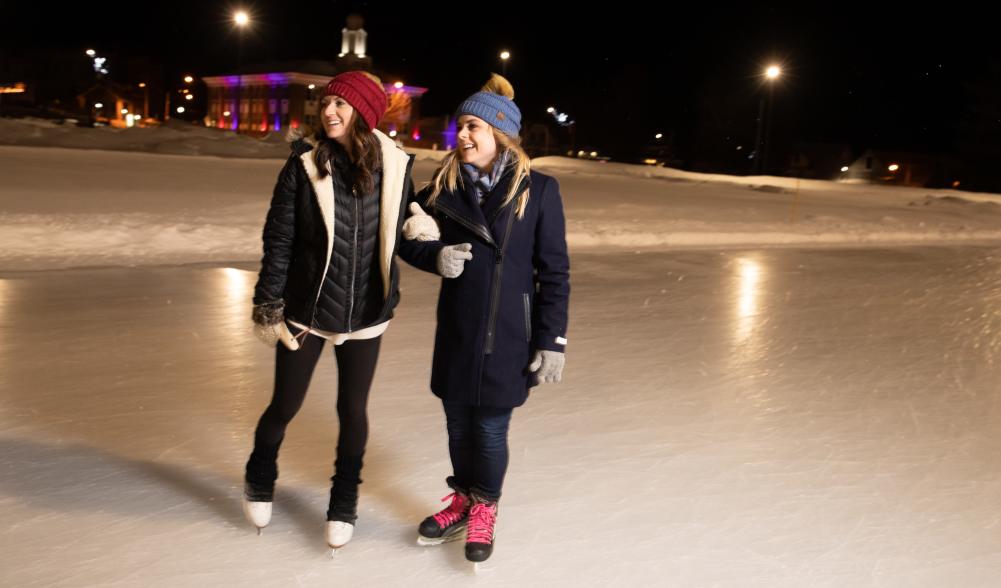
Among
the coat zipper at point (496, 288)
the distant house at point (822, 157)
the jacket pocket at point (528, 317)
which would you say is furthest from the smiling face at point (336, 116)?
the distant house at point (822, 157)

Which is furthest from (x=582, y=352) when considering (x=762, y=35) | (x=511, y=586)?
(x=762, y=35)

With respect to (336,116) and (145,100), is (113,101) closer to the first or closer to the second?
(145,100)

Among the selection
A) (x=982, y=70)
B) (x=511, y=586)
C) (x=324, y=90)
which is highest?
(x=982, y=70)

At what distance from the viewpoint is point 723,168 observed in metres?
51.1

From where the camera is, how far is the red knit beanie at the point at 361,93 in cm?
256

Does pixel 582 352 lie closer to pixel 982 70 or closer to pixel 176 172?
pixel 176 172

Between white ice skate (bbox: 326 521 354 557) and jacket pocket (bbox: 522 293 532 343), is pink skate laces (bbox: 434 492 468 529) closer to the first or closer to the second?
white ice skate (bbox: 326 521 354 557)

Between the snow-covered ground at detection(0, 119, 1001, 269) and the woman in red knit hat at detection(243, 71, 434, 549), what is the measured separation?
592 cm

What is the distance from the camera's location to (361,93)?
2586 mm

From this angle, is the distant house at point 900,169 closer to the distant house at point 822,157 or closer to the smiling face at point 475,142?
the distant house at point 822,157

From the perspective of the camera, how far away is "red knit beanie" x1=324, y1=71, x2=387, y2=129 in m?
2.56

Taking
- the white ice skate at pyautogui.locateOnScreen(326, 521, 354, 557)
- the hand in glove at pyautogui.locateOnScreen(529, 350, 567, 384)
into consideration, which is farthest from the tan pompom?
the white ice skate at pyautogui.locateOnScreen(326, 521, 354, 557)

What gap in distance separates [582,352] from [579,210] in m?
9.34

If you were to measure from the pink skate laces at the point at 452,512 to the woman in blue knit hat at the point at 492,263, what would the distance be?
0.15 metres
